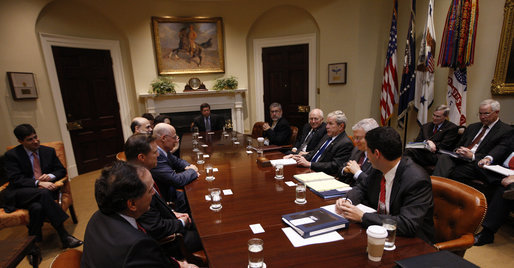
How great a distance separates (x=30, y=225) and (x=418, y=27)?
258 inches

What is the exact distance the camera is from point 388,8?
5332 mm

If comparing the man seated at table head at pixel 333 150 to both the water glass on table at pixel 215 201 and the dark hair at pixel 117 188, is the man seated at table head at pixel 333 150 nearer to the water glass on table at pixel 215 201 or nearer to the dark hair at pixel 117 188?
the water glass on table at pixel 215 201

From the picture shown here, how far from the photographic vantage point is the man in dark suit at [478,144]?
313 cm

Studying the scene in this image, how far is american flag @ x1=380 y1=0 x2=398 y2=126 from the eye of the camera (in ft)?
16.5

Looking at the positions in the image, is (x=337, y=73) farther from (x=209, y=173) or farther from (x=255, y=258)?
(x=255, y=258)

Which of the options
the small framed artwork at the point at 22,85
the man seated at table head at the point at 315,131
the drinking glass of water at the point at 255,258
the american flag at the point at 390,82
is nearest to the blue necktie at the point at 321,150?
the man seated at table head at the point at 315,131

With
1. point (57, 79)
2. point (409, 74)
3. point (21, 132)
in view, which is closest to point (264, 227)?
point (21, 132)

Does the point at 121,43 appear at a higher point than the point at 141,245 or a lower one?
higher

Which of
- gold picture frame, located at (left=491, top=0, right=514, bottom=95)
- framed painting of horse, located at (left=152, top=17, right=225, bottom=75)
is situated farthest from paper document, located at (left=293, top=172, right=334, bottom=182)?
framed painting of horse, located at (left=152, top=17, right=225, bottom=75)

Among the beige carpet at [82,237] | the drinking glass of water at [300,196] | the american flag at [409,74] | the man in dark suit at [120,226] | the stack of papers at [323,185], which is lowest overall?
the beige carpet at [82,237]

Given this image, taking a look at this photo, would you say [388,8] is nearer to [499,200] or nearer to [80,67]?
[499,200]

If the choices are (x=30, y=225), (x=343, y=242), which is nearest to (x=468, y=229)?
(x=343, y=242)

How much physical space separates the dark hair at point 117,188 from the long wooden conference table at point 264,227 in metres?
0.48

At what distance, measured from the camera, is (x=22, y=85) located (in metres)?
4.40
